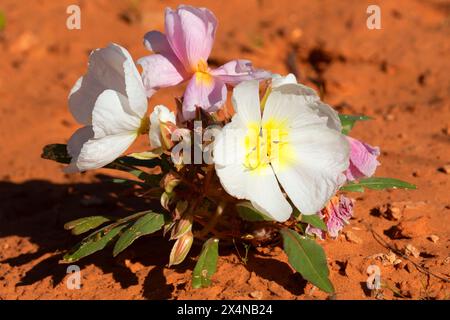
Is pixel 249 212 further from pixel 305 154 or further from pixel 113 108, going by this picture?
pixel 113 108

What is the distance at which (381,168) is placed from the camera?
10.5 feet

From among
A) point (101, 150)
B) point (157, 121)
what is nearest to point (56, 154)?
point (101, 150)

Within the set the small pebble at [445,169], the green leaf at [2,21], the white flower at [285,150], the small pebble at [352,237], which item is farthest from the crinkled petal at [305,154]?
the green leaf at [2,21]

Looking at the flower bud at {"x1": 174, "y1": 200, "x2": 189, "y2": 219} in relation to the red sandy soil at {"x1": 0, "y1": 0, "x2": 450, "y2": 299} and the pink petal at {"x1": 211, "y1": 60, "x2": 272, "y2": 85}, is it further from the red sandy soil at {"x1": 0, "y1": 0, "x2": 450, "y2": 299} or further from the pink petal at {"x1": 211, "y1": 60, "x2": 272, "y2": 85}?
the pink petal at {"x1": 211, "y1": 60, "x2": 272, "y2": 85}

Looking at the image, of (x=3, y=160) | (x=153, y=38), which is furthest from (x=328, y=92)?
(x=153, y=38)

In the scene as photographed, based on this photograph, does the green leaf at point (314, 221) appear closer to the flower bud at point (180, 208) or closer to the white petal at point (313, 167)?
the white petal at point (313, 167)

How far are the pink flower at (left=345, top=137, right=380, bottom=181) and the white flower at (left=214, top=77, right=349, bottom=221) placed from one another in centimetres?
11

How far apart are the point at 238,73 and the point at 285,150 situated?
30 cm

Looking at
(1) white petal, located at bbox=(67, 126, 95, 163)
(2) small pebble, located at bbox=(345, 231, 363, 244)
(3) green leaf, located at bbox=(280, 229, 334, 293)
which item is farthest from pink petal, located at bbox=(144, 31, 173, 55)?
(2) small pebble, located at bbox=(345, 231, 363, 244)

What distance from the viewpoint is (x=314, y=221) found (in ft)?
7.01

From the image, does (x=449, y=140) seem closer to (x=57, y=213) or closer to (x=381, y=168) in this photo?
(x=381, y=168)

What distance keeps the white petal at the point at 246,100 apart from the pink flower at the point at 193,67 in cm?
14

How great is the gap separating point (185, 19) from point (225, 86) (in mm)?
248

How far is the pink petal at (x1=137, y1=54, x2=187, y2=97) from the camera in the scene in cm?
211
